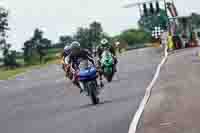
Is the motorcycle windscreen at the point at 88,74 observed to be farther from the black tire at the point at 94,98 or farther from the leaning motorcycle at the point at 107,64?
the leaning motorcycle at the point at 107,64

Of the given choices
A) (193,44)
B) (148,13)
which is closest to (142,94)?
(193,44)

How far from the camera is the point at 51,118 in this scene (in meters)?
19.5

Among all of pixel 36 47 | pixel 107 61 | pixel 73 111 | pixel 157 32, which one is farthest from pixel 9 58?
pixel 73 111

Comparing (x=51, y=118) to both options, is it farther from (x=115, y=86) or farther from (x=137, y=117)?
(x=115, y=86)

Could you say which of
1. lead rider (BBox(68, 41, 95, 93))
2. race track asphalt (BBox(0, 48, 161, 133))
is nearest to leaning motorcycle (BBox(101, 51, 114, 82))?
race track asphalt (BBox(0, 48, 161, 133))

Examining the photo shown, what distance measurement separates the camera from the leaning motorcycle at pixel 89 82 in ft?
71.3

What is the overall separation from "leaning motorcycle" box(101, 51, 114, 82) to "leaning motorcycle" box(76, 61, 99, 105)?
9.69 m

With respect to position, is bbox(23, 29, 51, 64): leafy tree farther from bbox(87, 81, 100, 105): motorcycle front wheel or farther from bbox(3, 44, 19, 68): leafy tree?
bbox(87, 81, 100, 105): motorcycle front wheel

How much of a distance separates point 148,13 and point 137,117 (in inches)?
2285

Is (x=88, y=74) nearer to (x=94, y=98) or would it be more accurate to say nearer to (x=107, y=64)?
(x=94, y=98)

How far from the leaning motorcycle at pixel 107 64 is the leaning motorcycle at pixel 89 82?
9.69m

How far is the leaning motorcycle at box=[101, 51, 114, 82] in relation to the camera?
31.8m

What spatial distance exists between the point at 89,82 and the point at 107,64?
1007 cm

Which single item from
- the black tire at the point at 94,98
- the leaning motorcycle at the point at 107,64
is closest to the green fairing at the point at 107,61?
the leaning motorcycle at the point at 107,64
